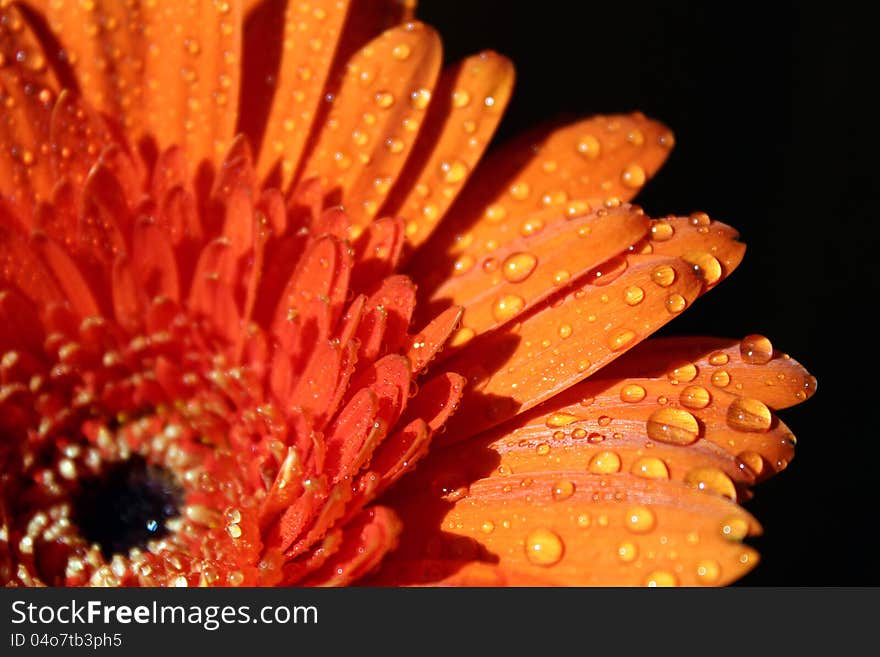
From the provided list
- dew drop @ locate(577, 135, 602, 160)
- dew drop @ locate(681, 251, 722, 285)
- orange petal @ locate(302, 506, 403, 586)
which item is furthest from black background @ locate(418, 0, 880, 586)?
orange petal @ locate(302, 506, 403, 586)

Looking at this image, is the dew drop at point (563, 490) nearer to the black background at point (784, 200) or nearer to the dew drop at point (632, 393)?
the dew drop at point (632, 393)

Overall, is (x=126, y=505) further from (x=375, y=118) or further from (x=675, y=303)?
(x=675, y=303)

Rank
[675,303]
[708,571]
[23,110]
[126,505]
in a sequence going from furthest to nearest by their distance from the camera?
1. [126,505]
2. [23,110]
3. [675,303]
4. [708,571]

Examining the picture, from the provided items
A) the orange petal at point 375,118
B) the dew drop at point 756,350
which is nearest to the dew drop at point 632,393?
the dew drop at point 756,350

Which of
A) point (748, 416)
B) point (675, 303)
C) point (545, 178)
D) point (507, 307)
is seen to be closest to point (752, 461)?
point (748, 416)

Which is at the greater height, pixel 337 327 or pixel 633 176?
pixel 633 176
